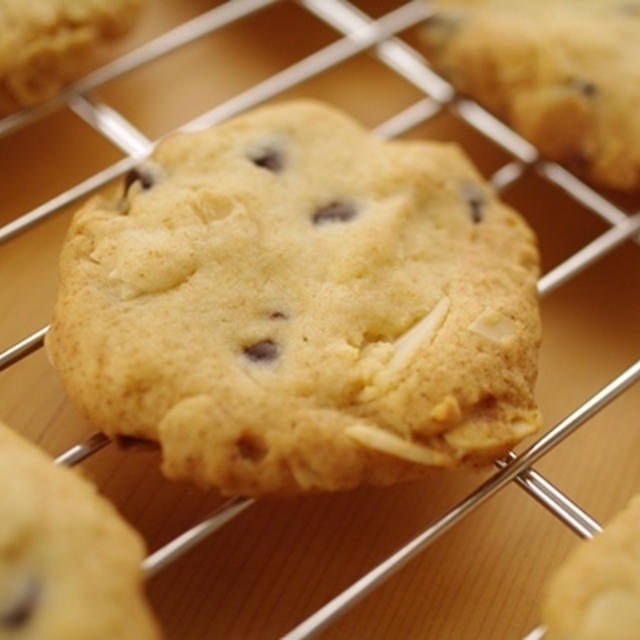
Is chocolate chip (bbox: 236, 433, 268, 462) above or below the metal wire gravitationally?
above

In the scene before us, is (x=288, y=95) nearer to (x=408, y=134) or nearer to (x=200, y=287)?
(x=408, y=134)

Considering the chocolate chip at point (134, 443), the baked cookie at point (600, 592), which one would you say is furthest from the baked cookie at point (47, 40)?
the baked cookie at point (600, 592)

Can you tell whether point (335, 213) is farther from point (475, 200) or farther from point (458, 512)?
point (458, 512)

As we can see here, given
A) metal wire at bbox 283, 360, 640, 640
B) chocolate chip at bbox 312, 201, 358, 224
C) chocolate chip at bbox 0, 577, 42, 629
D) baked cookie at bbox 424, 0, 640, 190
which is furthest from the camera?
baked cookie at bbox 424, 0, 640, 190

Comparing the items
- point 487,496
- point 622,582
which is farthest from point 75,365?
point 622,582

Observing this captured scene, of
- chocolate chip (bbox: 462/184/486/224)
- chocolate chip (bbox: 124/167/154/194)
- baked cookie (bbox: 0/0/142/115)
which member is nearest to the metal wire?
chocolate chip (bbox: 462/184/486/224)

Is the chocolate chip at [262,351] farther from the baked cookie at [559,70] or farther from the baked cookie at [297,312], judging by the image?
the baked cookie at [559,70]

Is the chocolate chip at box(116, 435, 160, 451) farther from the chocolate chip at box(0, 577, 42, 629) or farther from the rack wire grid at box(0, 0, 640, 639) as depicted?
the chocolate chip at box(0, 577, 42, 629)

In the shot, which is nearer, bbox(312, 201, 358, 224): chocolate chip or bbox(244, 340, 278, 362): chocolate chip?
bbox(244, 340, 278, 362): chocolate chip
